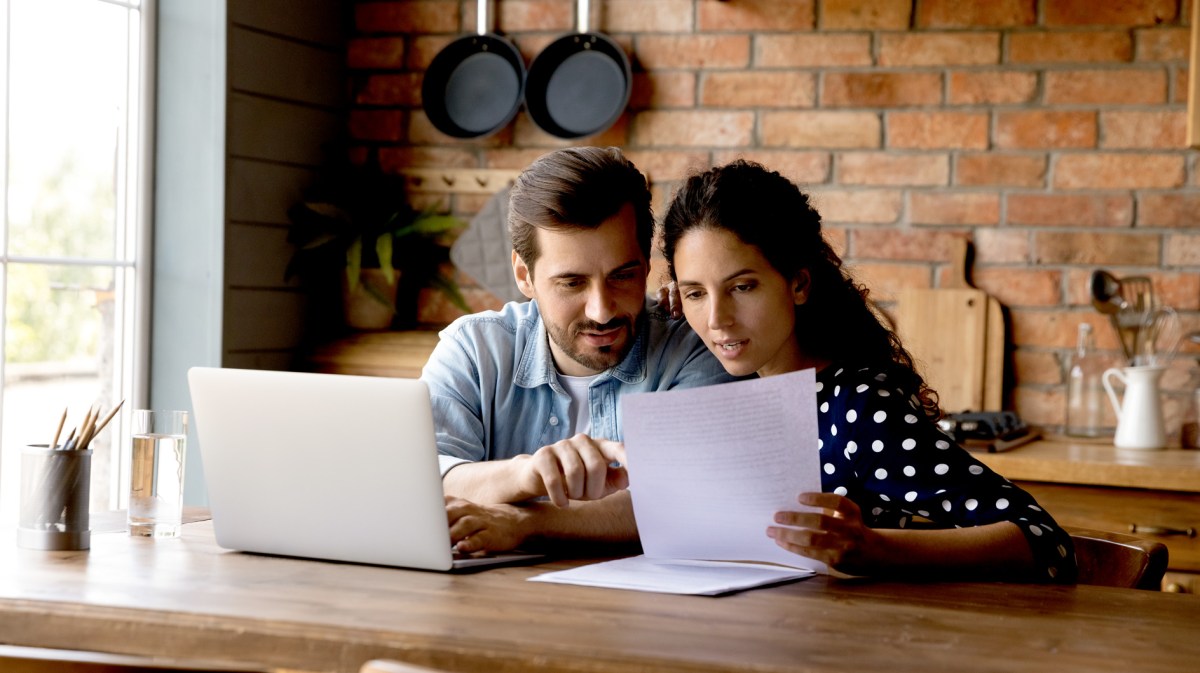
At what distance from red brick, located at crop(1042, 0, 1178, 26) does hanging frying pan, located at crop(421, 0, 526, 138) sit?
1.29m

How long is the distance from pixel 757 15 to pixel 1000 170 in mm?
690

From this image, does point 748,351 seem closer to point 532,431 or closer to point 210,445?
point 532,431

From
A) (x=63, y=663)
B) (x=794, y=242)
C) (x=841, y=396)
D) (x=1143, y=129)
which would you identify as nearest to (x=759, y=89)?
(x=1143, y=129)

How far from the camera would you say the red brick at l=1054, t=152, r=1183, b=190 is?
9.95 feet

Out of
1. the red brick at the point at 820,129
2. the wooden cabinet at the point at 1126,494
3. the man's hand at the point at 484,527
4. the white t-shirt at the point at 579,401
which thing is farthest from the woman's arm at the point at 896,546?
the red brick at the point at 820,129

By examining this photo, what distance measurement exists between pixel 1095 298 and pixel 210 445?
83.8 inches

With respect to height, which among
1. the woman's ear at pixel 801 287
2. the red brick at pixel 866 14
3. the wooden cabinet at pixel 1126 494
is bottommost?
the wooden cabinet at pixel 1126 494

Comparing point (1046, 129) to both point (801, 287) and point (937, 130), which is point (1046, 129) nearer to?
point (937, 130)

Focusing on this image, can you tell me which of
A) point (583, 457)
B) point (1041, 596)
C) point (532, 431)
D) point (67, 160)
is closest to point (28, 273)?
point (67, 160)

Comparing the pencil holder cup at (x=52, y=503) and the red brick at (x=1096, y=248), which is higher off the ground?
the red brick at (x=1096, y=248)

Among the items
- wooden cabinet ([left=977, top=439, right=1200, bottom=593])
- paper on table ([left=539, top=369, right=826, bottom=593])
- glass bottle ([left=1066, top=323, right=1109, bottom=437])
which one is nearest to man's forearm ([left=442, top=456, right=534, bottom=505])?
paper on table ([left=539, top=369, right=826, bottom=593])

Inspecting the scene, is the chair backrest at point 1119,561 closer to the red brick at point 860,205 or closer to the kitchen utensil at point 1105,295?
the kitchen utensil at point 1105,295

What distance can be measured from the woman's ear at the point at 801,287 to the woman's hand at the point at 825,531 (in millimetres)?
441

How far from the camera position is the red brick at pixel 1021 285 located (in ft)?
10.3
